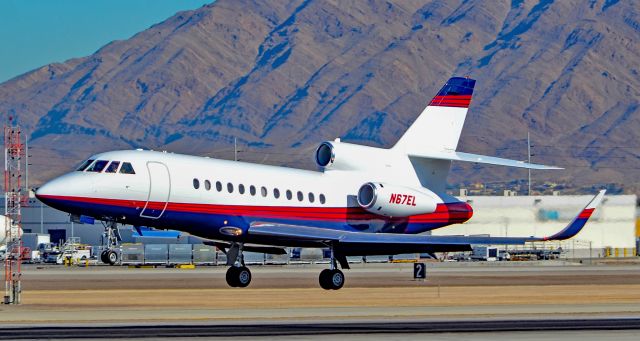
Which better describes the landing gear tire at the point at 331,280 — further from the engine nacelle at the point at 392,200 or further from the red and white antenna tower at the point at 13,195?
the red and white antenna tower at the point at 13,195

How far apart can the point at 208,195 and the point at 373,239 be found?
6927 millimetres

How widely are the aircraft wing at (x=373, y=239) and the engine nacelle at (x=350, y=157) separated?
10.8 ft

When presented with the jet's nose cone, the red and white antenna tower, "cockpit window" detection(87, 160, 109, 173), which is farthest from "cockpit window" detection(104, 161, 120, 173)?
the red and white antenna tower

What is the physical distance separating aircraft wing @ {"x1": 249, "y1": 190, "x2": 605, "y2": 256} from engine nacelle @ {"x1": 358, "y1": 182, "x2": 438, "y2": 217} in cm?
136

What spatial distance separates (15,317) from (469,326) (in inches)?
576

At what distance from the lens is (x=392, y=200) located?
183 ft

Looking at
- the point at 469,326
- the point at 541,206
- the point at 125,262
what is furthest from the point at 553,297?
the point at 125,262

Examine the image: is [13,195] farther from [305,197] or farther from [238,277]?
[305,197]

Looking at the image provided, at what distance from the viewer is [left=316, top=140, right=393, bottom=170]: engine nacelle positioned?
56.6 meters

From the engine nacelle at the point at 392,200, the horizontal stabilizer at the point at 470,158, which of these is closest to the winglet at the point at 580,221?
the horizontal stabilizer at the point at 470,158

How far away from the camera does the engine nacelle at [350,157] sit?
56562 millimetres

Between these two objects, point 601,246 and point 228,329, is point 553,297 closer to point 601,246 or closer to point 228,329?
point 228,329

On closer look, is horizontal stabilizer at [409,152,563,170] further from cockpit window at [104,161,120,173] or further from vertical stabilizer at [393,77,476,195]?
cockpit window at [104,161,120,173]

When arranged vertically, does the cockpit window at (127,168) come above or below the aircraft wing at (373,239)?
above
